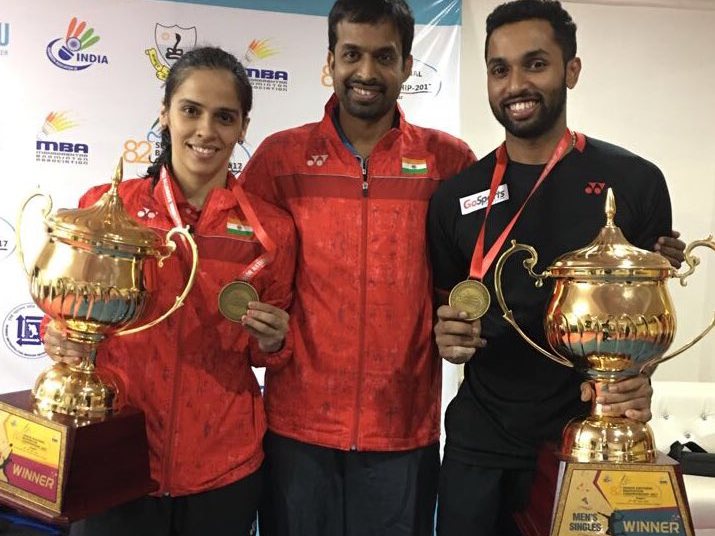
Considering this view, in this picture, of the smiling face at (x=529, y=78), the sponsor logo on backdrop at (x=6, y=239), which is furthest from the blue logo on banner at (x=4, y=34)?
the smiling face at (x=529, y=78)

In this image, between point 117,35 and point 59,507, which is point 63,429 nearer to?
point 59,507

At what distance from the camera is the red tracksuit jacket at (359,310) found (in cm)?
162

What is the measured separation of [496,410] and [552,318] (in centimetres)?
36

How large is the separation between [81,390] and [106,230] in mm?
286

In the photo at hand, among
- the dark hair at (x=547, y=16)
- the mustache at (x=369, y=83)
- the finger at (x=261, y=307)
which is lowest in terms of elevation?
the finger at (x=261, y=307)

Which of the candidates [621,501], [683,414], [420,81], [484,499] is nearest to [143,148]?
[420,81]

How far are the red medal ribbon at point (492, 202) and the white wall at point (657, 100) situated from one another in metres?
1.79

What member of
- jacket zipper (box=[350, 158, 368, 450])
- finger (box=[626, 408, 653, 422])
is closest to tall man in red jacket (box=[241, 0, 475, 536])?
jacket zipper (box=[350, 158, 368, 450])

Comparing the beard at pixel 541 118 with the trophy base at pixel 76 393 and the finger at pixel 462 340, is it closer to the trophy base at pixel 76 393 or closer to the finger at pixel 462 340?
the finger at pixel 462 340

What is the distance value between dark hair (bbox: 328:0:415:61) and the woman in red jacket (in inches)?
12.3

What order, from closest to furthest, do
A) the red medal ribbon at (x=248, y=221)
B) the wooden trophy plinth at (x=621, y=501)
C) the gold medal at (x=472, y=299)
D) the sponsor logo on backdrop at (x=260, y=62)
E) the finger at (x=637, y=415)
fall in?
the wooden trophy plinth at (x=621, y=501), the finger at (x=637, y=415), the gold medal at (x=472, y=299), the red medal ribbon at (x=248, y=221), the sponsor logo on backdrop at (x=260, y=62)

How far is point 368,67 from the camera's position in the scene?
5.30ft

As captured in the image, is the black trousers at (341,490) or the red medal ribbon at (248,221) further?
the black trousers at (341,490)

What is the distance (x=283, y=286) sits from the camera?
159 cm
